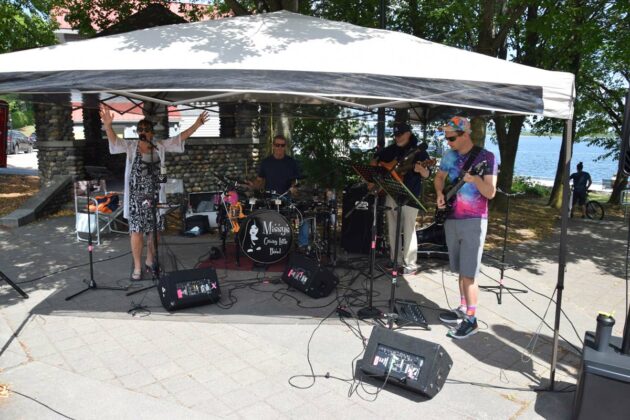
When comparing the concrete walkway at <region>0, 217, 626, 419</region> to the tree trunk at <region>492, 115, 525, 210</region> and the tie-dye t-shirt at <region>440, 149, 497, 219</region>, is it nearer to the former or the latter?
the tie-dye t-shirt at <region>440, 149, 497, 219</region>

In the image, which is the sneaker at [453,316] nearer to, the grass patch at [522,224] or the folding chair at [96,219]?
the grass patch at [522,224]

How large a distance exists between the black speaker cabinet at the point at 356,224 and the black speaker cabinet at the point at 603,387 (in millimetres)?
4264

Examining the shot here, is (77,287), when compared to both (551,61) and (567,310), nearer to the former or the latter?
(567,310)

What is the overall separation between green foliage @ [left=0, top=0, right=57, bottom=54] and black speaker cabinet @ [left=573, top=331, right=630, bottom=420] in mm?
11633

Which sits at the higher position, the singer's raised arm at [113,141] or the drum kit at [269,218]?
the singer's raised arm at [113,141]

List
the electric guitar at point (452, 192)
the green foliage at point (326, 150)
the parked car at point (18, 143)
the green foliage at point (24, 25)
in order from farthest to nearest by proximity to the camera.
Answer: the parked car at point (18, 143) → the green foliage at point (326, 150) → the green foliage at point (24, 25) → the electric guitar at point (452, 192)

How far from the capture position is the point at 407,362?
3297 millimetres

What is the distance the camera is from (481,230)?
3982 mm

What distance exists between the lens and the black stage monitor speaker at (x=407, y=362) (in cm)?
320

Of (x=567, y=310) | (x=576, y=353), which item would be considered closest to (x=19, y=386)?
(x=576, y=353)

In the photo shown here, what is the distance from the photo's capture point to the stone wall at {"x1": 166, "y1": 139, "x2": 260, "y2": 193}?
11734 millimetres

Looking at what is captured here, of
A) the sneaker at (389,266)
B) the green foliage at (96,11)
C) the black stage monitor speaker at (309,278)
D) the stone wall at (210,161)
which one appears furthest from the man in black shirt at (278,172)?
the green foliage at (96,11)

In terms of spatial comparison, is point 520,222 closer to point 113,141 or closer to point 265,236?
point 265,236

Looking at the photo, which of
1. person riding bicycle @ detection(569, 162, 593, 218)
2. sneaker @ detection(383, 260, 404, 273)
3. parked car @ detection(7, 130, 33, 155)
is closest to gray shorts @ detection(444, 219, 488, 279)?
sneaker @ detection(383, 260, 404, 273)
